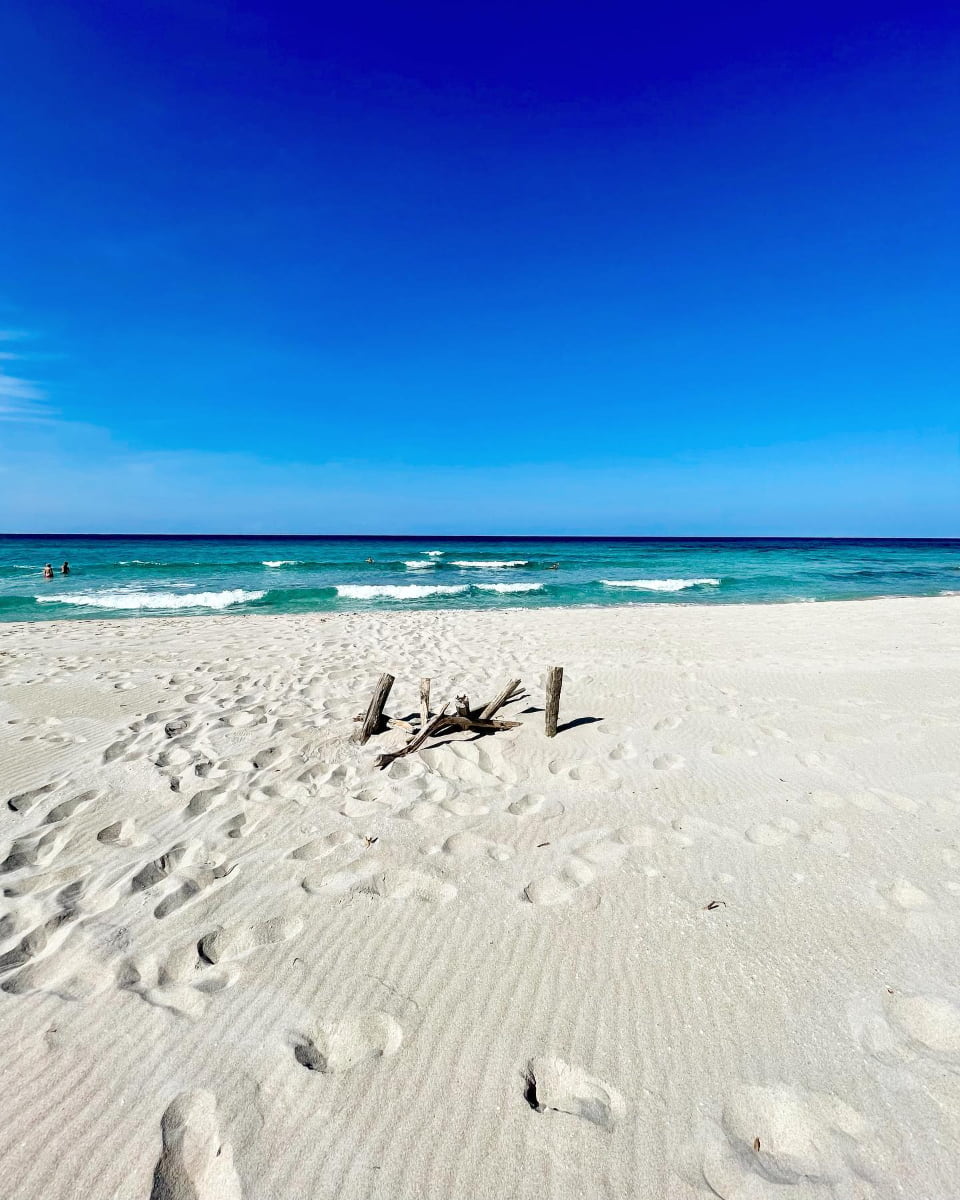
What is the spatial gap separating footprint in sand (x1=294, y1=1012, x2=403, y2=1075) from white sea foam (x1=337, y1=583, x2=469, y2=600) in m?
21.3

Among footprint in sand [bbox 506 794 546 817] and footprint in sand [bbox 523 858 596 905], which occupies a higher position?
footprint in sand [bbox 506 794 546 817]

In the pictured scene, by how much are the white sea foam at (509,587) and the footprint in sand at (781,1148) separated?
2405 cm

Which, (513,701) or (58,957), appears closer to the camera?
(58,957)

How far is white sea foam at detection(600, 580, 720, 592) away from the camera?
26978 millimetres

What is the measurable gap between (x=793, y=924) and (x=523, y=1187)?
196 centimetres

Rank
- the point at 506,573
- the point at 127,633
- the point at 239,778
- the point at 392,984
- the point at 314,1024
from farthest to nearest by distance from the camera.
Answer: the point at 506,573 < the point at 127,633 < the point at 239,778 < the point at 392,984 < the point at 314,1024

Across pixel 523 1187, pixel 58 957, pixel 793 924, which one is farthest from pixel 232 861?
pixel 793 924

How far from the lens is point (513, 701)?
7.05 metres

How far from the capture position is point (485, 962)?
2.84m

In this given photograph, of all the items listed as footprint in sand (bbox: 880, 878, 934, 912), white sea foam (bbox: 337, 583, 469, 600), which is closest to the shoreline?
white sea foam (bbox: 337, 583, 469, 600)

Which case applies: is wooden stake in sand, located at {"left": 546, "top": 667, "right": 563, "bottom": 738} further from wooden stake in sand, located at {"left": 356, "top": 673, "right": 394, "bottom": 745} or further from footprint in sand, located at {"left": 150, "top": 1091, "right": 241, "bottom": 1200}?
footprint in sand, located at {"left": 150, "top": 1091, "right": 241, "bottom": 1200}

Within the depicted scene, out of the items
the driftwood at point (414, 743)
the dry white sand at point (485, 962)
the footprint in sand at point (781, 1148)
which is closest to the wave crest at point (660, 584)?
the dry white sand at point (485, 962)

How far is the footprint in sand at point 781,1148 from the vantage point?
1.88 m

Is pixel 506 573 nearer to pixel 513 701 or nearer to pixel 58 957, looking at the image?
pixel 513 701
